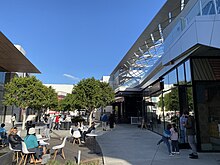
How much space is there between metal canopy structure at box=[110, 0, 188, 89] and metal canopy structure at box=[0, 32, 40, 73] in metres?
15.6

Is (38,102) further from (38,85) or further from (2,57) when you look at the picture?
(2,57)

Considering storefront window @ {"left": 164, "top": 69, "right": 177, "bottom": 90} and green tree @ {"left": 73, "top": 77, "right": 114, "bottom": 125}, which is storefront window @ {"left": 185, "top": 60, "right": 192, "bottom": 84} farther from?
green tree @ {"left": 73, "top": 77, "right": 114, "bottom": 125}

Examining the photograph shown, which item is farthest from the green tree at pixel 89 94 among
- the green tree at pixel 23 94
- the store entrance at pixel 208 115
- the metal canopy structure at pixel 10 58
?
the store entrance at pixel 208 115

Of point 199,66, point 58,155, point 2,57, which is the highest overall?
point 2,57

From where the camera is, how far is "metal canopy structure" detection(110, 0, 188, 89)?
22578 millimetres

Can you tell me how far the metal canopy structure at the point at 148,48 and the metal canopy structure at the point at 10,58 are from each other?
15.6m

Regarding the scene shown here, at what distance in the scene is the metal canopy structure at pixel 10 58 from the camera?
1712 centimetres

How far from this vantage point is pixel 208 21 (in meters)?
6.27

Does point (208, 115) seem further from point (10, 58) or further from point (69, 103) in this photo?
point (69, 103)

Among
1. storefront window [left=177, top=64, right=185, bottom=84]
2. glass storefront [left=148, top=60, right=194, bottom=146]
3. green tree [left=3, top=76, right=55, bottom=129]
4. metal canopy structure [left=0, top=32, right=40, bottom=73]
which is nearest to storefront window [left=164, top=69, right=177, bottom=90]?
glass storefront [left=148, top=60, right=194, bottom=146]

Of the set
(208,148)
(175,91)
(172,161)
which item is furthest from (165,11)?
(172,161)

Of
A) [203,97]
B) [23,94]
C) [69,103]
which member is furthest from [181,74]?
[69,103]

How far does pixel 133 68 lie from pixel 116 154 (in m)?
34.9

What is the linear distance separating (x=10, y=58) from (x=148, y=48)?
2060cm
